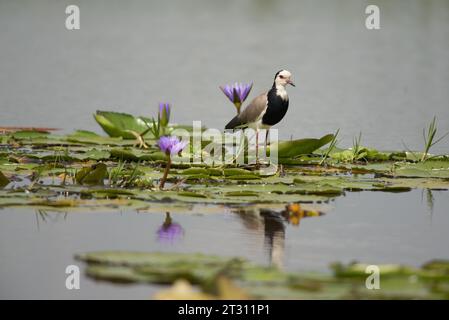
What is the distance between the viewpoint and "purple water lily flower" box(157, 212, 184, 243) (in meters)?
5.82

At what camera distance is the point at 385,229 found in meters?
6.23

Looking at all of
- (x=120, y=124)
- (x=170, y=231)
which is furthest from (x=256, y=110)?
(x=170, y=231)

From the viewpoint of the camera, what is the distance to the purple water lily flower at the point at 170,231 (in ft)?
19.1

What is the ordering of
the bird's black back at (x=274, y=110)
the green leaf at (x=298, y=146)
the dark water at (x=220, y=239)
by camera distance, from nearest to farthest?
the dark water at (x=220, y=239)
the green leaf at (x=298, y=146)
the bird's black back at (x=274, y=110)

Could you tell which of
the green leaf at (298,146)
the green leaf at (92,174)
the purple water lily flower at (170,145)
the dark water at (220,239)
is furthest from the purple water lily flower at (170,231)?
the green leaf at (298,146)

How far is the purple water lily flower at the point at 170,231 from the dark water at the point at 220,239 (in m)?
0.04

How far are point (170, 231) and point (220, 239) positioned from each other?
37cm

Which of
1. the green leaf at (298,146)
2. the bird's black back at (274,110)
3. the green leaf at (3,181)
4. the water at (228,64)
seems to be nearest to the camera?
the green leaf at (3,181)

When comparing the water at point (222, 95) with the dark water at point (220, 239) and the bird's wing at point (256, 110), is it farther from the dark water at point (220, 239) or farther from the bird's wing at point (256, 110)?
the bird's wing at point (256, 110)

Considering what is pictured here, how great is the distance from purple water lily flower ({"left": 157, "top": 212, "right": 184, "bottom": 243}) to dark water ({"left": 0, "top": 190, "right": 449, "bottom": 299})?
0.12ft

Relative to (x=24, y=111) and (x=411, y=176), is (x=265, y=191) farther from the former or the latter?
(x=24, y=111)

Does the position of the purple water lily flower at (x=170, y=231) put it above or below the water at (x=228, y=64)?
below

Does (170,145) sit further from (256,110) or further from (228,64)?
(228,64)

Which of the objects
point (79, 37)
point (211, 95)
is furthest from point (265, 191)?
point (79, 37)
